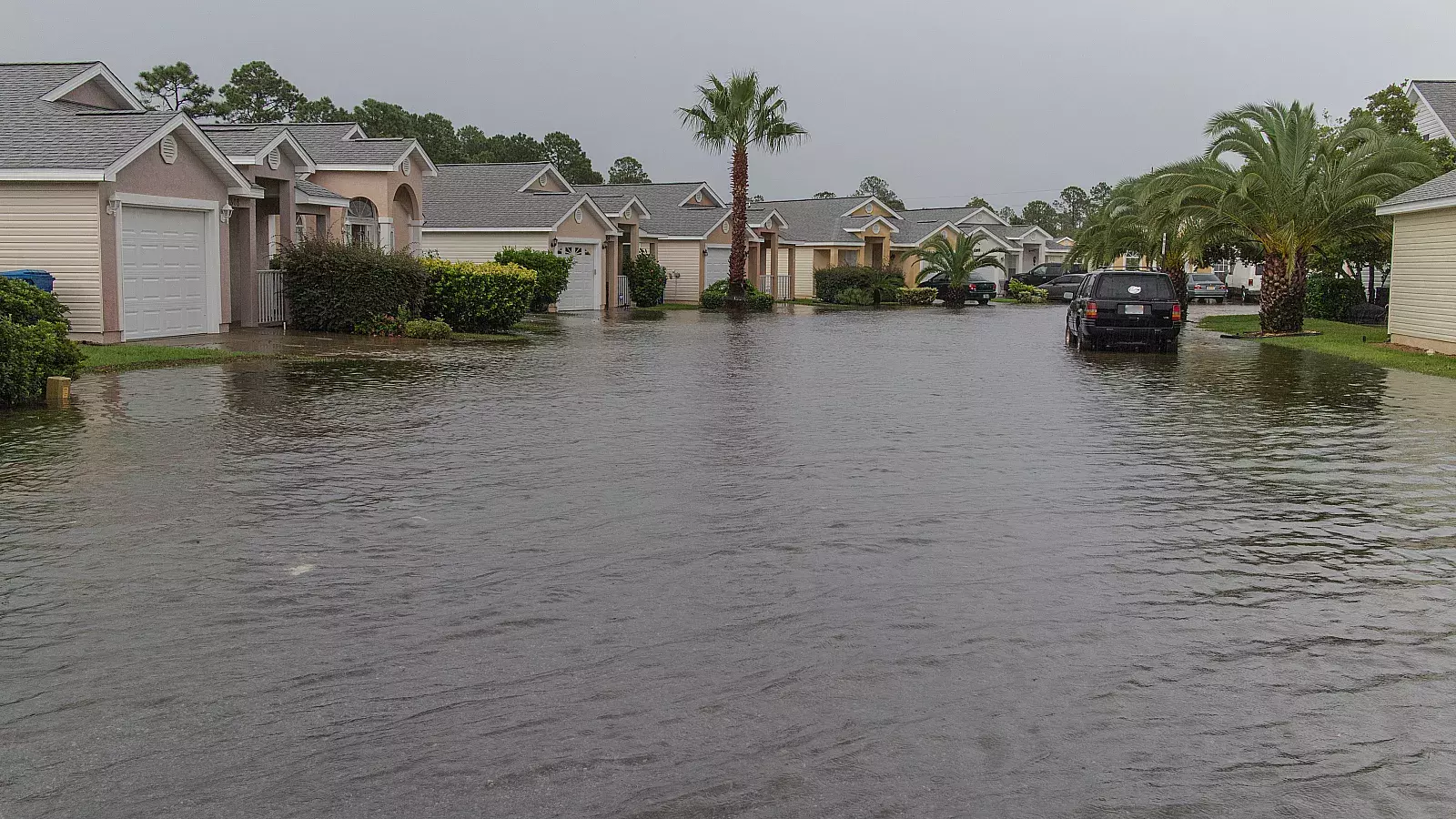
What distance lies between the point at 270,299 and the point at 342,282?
7.12ft

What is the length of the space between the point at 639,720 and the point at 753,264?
63.2 m

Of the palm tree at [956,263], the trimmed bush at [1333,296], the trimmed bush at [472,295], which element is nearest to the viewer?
the trimmed bush at [472,295]

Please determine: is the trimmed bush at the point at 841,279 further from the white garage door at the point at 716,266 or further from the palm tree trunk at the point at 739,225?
the palm tree trunk at the point at 739,225

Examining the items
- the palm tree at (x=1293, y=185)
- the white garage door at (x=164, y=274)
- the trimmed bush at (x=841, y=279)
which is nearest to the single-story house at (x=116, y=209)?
the white garage door at (x=164, y=274)

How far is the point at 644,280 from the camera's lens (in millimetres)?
56062

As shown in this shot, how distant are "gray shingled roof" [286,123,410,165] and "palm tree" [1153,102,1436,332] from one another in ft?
69.4

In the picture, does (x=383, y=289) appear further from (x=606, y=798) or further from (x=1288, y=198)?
(x=606, y=798)

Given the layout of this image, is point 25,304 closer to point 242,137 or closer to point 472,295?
point 242,137

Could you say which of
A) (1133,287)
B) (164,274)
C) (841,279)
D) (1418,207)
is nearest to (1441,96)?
(1418,207)

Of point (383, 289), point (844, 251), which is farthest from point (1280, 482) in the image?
point (844, 251)

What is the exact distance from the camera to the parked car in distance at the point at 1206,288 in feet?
239

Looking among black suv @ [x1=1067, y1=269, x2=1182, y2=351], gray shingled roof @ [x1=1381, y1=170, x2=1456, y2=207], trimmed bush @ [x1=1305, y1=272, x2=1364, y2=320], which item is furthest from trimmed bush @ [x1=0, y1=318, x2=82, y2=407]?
trimmed bush @ [x1=1305, y1=272, x2=1364, y2=320]

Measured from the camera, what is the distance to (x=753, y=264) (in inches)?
2680

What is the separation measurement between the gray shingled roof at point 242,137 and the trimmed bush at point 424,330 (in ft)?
16.8
